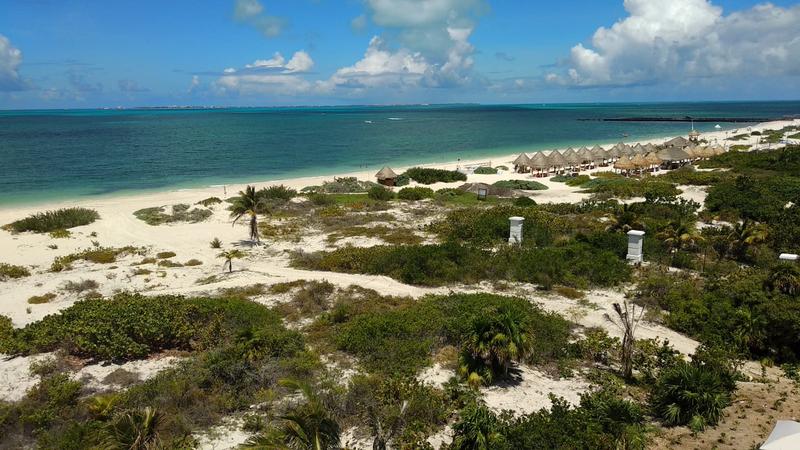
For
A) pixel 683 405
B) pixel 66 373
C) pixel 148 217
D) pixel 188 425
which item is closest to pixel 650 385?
pixel 683 405

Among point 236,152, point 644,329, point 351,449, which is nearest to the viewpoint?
point 351,449

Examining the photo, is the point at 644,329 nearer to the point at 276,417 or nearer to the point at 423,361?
the point at 423,361

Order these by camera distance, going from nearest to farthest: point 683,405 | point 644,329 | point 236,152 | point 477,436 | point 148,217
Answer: point 477,436, point 683,405, point 644,329, point 148,217, point 236,152

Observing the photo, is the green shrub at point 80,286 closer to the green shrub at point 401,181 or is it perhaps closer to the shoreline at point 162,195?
the shoreline at point 162,195

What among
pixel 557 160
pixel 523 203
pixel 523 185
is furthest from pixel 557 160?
pixel 523 203

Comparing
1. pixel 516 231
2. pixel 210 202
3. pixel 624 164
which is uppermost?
pixel 624 164

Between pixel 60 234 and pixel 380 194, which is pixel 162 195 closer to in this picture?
pixel 60 234
